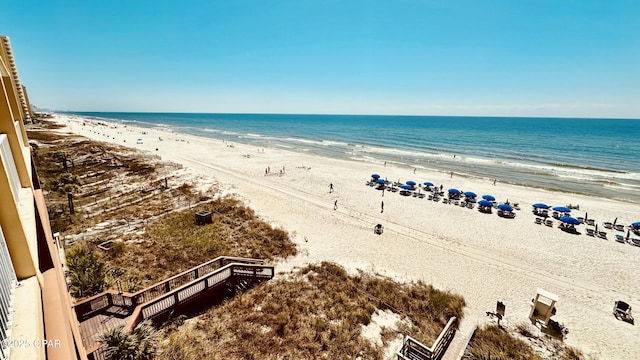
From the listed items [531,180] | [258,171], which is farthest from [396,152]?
[258,171]


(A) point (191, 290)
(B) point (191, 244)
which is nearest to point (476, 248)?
(A) point (191, 290)

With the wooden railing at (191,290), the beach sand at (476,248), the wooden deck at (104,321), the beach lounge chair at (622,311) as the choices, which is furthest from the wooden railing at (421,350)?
the wooden deck at (104,321)

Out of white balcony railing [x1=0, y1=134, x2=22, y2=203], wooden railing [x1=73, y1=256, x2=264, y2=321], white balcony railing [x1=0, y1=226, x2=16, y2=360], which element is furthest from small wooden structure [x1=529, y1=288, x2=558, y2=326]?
white balcony railing [x1=0, y1=134, x2=22, y2=203]

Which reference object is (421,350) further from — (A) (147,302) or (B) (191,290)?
(A) (147,302)

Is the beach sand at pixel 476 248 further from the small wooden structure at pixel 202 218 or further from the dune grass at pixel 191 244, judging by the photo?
the small wooden structure at pixel 202 218

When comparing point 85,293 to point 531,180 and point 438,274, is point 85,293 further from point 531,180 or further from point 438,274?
point 531,180

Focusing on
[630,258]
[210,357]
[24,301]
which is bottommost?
[630,258]

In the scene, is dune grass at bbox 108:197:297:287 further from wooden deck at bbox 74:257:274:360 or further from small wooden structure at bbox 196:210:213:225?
wooden deck at bbox 74:257:274:360
